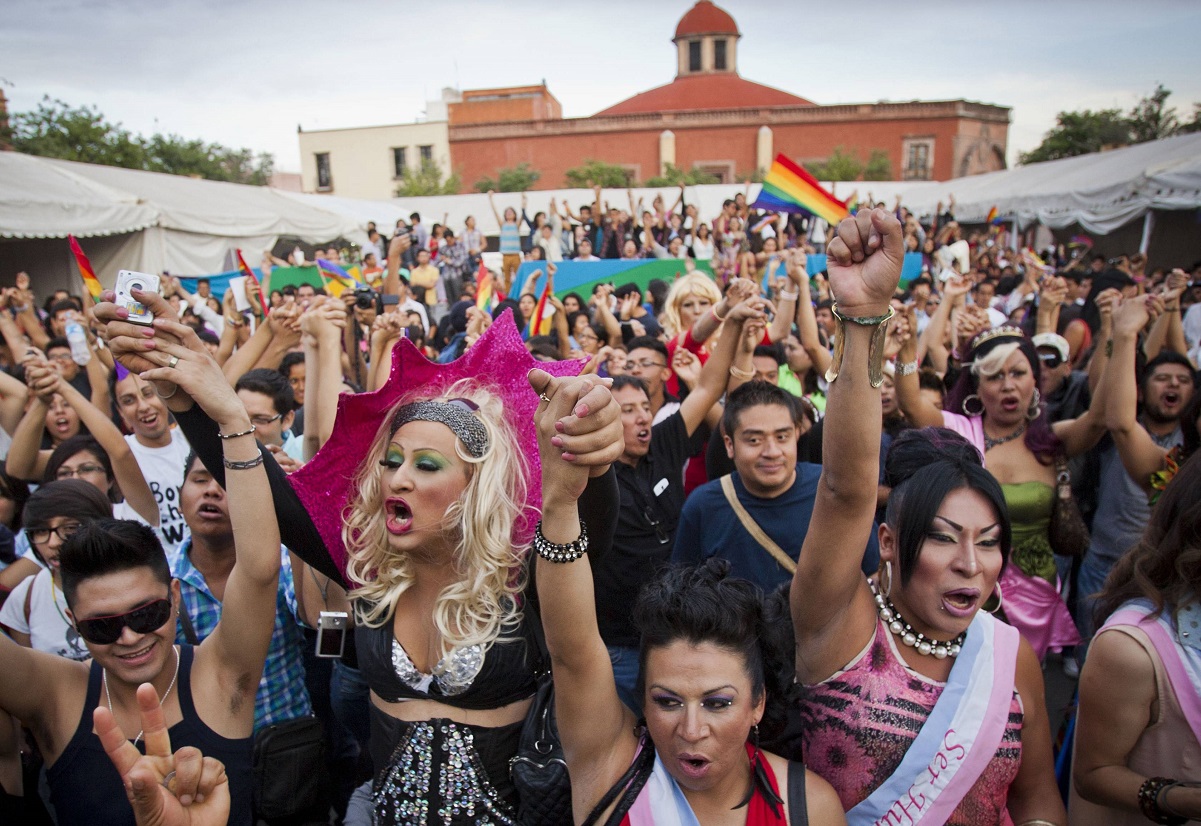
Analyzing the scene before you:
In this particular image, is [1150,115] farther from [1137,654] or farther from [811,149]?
[1137,654]

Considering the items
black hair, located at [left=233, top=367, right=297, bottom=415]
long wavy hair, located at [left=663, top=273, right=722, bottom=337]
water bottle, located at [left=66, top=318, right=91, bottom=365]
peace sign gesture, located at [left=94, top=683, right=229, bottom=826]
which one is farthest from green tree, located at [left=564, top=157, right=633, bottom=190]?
peace sign gesture, located at [left=94, top=683, right=229, bottom=826]

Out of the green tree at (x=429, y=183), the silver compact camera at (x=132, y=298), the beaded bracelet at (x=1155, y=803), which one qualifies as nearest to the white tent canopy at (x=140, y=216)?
the silver compact camera at (x=132, y=298)

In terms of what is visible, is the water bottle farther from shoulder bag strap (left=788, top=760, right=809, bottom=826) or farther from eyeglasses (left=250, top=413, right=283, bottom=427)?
shoulder bag strap (left=788, top=760, right=809, bottom=826)

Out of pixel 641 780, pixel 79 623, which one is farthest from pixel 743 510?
pixel 79 623

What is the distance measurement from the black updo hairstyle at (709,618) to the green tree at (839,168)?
3421 cm

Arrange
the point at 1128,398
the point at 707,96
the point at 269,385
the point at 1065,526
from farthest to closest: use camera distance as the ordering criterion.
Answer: the point at 707,96, the point at 269,385, the point at 1065,526, the point at 1128,398

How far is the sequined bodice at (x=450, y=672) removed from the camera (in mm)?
1801

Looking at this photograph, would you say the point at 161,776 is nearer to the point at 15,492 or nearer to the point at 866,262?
the point at 866,262

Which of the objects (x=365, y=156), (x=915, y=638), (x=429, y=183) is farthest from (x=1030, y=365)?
(x=365, y=156)

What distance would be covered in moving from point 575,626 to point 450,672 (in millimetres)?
544

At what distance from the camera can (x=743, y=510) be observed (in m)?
2.88

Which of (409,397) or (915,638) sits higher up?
(409,397)

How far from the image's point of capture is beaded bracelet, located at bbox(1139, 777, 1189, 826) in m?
1.72

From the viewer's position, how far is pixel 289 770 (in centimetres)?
211
